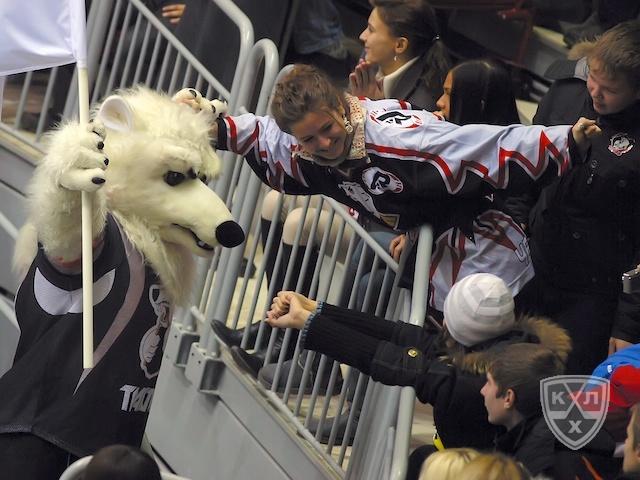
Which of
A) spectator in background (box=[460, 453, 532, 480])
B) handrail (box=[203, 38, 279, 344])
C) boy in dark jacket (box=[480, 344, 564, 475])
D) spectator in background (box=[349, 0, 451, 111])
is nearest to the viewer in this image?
spectator in background (box=[460, 453, 532, 480])

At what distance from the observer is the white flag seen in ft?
13.2

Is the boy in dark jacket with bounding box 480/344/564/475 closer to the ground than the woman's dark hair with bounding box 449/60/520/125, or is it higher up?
closer to the ground

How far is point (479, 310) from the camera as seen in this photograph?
3.64m

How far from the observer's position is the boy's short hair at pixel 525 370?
132 inches

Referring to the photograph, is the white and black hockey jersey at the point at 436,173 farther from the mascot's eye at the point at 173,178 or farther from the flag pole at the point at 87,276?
the flag pole at the point at 87,276

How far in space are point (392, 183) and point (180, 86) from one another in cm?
178

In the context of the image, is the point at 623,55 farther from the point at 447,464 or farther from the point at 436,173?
the point at 447,464

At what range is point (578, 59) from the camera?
4.39 m

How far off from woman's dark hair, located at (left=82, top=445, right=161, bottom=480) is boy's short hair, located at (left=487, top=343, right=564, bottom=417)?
3.02 feet

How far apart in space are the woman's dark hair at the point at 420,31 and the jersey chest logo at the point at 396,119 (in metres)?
0.74

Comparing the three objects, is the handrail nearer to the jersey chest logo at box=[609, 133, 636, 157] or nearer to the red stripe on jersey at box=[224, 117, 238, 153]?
the red stripe on jersey at box=[224, 117, 238, 153]

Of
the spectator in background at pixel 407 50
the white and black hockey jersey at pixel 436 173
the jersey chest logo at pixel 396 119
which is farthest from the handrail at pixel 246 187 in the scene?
the jersey chest logo at pixel 396 119

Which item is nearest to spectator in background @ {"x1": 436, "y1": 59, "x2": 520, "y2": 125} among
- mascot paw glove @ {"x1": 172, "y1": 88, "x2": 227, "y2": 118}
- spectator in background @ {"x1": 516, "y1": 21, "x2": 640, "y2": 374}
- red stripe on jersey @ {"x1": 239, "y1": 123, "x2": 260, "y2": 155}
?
spectator in background @ {"x1": 516, "y1": 21, "x2": 640, "y2": 374}

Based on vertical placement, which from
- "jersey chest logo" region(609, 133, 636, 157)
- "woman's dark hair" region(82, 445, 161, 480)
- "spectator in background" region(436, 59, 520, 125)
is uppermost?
"spectator in background" region(436, 59, 520, 125)
